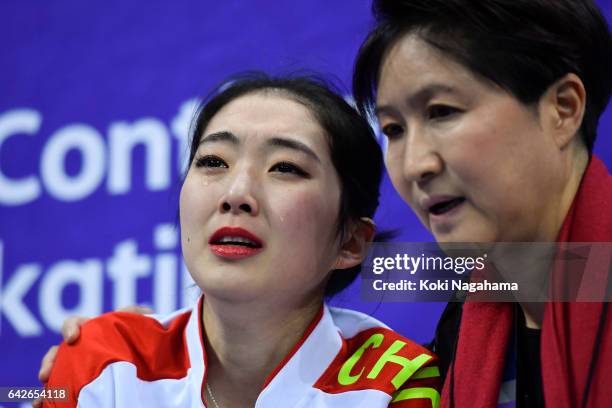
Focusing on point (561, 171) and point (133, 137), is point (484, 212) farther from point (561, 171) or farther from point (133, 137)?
point (133, 137)

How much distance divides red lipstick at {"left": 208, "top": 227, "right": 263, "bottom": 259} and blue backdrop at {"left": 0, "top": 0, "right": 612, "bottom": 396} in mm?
570

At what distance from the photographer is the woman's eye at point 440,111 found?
3.23ft

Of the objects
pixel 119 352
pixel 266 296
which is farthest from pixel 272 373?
pixel 119 352

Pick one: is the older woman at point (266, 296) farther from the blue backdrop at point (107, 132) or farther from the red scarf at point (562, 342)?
the blue backdrop at point (107, 132)

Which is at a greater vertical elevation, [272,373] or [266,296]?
[266,296]

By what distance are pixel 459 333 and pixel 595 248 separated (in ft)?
0.82

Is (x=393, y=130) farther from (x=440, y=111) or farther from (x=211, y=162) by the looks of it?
(x=211, y=162)

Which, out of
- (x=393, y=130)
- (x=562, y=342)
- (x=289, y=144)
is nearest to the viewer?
(x=562, y=342)

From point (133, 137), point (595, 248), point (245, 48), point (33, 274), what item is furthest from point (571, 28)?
point (33, 274)

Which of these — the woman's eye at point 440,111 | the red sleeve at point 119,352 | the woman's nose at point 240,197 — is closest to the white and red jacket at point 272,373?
the red sleeve at point 119,352

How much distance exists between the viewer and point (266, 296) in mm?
1154

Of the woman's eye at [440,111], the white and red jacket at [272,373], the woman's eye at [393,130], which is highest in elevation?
the woman's eye at [393,130]

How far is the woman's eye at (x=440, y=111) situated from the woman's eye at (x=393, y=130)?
0.20ft

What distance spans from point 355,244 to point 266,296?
21 centimetres
